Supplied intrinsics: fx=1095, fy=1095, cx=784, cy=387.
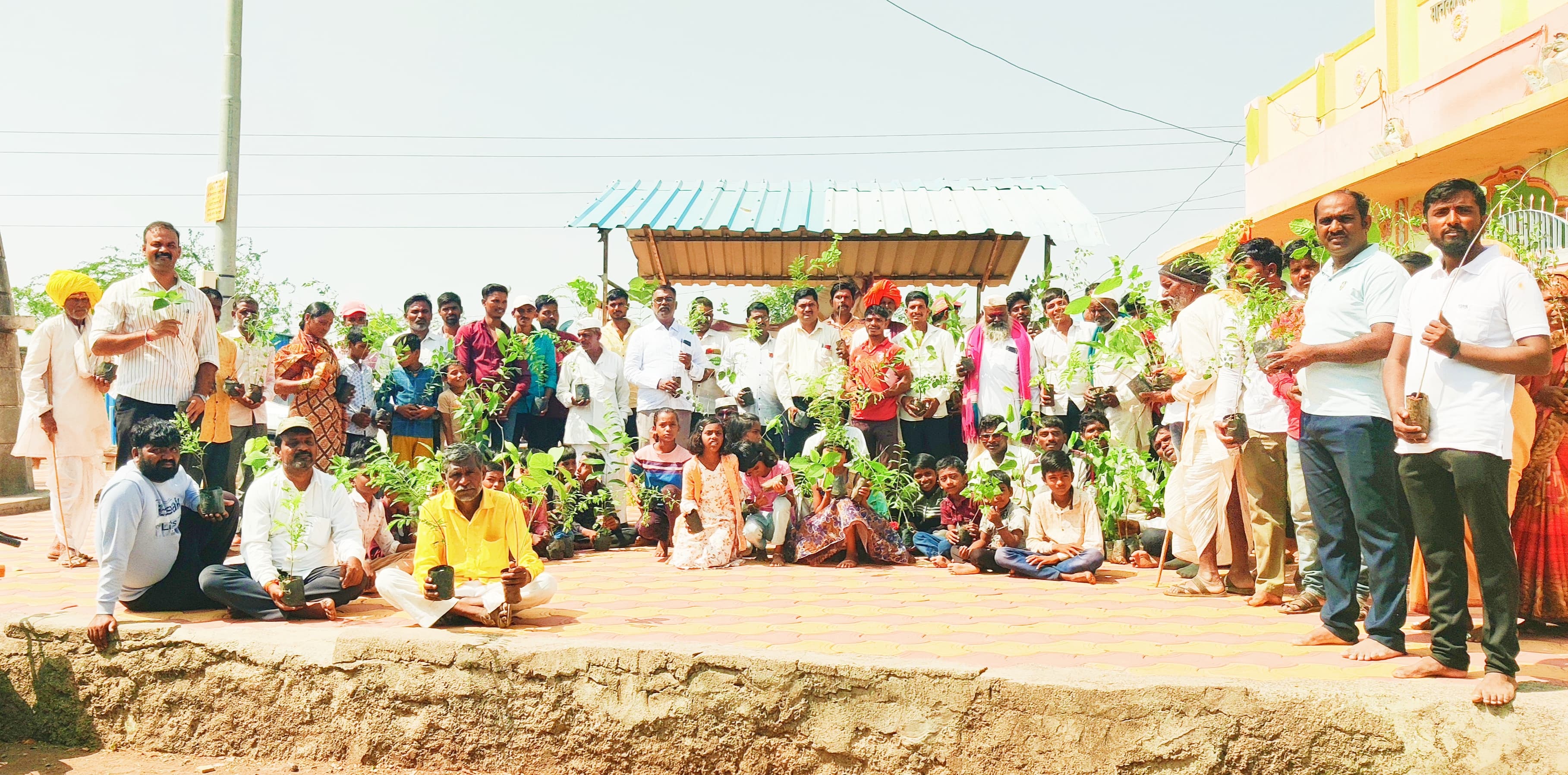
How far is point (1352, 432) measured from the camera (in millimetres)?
4047

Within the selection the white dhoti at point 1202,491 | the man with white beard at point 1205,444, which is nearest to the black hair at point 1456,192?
the man with white beard at point 1205,444

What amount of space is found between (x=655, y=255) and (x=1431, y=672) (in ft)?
27.2

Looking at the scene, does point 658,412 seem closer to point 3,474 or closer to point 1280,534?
point 1280,534

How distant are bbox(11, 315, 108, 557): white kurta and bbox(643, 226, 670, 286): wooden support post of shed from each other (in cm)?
403

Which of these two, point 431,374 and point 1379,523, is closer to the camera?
point 1379,523

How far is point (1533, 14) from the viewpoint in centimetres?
1011

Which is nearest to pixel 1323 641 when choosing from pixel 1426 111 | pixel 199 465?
pixel 199 465

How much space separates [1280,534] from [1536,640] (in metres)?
1.17

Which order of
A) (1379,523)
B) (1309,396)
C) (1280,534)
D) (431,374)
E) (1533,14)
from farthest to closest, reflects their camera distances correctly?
(1533,14)
(431,374)
(1280,534)
(1309,396)
(1379,523)

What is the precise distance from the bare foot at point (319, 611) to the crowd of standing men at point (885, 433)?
0.13 feet

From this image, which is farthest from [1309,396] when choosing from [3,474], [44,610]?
[3,474]

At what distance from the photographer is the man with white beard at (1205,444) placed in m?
5.28

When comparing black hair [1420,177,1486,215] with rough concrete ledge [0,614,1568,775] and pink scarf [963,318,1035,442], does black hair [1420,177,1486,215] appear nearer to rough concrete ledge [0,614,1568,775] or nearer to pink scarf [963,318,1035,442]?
rough concrete ledge [0,614,1568,775]

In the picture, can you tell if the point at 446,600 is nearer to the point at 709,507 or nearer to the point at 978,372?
the point at 709,507
